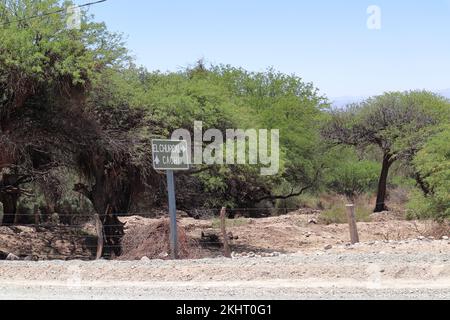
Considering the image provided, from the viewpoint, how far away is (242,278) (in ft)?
41.3

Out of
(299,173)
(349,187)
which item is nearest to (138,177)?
(299,173)

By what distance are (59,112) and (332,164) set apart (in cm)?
2755

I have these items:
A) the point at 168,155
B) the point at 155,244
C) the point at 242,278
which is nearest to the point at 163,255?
the point at 155,244

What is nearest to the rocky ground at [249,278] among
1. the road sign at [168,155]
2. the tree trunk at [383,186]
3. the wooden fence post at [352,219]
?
the wooden fence post at [352,219]

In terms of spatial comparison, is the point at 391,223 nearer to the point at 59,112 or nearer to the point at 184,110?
the point at 184,110

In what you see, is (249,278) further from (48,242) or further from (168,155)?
(48,242)

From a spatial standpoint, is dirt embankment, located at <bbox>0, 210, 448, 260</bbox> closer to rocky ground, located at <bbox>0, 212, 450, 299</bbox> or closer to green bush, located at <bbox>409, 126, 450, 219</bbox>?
green bush, located at <bbox>409, 126, 450, 219</bbox>

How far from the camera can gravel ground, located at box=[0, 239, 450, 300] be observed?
35.8 ft

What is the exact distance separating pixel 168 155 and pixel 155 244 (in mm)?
3419

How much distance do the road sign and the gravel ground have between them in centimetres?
239

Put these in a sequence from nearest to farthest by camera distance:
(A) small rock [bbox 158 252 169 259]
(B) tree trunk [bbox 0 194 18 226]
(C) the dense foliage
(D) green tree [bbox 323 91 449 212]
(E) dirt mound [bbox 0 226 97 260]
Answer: (A) small rock [bbox 158 252 169 259] → (C) the dense foliage → (E) dirt mound [bbox 0 226 97 260] → (B) tree trunk [bbox 0 194 18 226] → (D) green tree [bbox 323 91 449 212]

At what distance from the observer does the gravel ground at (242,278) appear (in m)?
10.9

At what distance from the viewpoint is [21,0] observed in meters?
21.7

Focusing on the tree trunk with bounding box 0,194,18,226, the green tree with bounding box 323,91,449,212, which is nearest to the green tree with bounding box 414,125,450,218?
the green tree with bounding box 323,91,449,212
